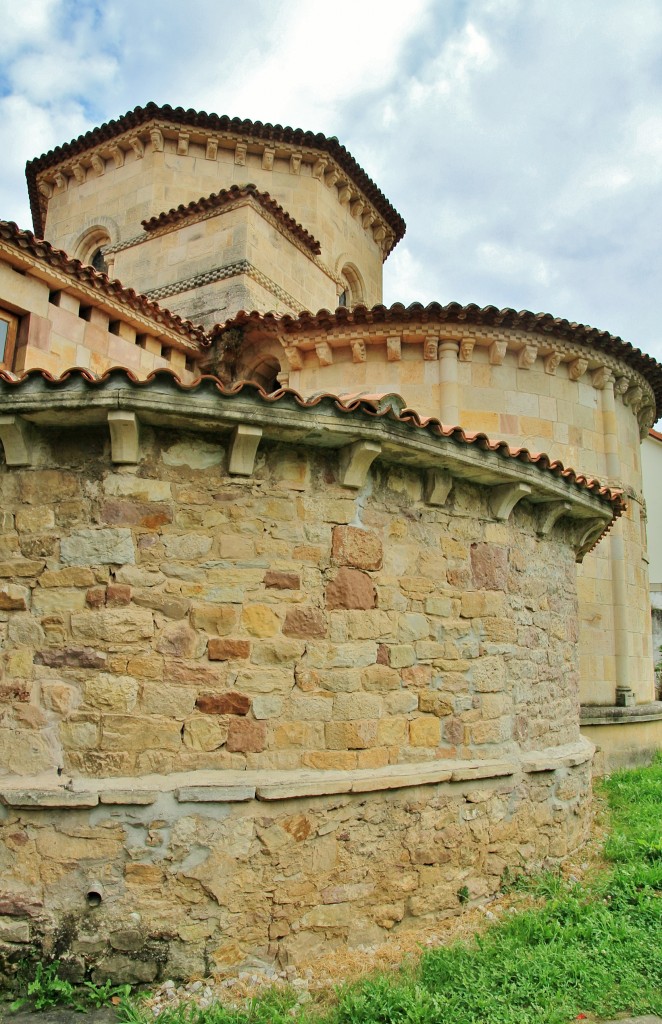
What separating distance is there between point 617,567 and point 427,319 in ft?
14.8

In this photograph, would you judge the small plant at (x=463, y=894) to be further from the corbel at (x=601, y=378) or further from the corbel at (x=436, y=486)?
the corbel at (x=601, y=378)

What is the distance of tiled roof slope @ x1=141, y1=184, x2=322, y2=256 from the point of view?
11.0m

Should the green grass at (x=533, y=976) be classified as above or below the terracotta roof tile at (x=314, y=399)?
below

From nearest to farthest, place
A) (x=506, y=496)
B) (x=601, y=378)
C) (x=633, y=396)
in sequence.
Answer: (x=506, y=496), (x=601, y=378), (x=633, y=396)

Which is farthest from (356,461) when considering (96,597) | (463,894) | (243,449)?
(463,894)

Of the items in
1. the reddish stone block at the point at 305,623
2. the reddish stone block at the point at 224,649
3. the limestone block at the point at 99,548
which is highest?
the limestone block at the point at 99,548

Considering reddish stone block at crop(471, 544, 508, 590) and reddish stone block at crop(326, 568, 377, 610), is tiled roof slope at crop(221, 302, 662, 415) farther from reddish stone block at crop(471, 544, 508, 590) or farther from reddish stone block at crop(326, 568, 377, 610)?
reddish stone block at crop(326, 568, 377, 610)

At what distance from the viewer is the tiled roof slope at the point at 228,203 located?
1096 centimetres

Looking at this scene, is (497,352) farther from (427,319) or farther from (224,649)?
(224,649)

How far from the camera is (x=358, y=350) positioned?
892 cm

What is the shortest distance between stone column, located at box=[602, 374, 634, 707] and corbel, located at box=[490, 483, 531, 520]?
5.24 meters

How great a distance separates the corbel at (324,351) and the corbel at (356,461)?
472cm

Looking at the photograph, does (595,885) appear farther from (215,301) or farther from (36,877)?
(215,301)

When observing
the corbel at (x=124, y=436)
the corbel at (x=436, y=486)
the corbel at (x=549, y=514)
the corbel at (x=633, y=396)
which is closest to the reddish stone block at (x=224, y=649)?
the corbel at (x=124, y=436)
